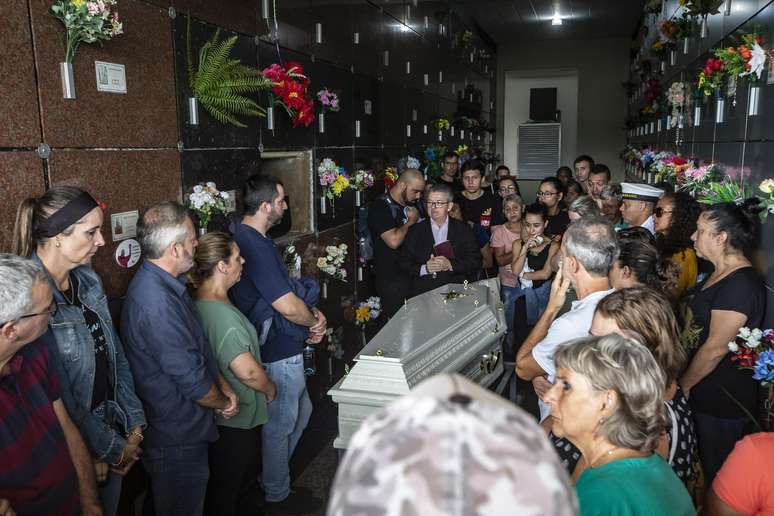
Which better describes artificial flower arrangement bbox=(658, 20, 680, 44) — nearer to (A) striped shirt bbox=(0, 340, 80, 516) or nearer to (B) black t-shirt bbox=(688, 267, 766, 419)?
(B) black t-shirt bbox=(688, 267, 766, 419)

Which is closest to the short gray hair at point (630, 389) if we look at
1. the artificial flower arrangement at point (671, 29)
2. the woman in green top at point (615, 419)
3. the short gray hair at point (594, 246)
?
the woman in green top at point (615, 419)

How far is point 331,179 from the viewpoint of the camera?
4520 mm

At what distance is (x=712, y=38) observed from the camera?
4.46 meters

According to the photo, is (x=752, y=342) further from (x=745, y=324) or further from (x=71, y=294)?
(x=71, y=294)

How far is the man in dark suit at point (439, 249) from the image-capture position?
4.66 m

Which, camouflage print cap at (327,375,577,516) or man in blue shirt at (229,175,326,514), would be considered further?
man in blue shirt at (229,175,326,514)

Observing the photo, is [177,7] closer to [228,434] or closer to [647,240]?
[228,434]

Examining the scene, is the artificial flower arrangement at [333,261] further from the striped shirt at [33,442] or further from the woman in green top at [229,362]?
the striped shirt at [33,442]

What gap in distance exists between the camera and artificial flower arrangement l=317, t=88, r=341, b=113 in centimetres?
438

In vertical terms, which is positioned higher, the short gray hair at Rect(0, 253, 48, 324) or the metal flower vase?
the metal flower vase

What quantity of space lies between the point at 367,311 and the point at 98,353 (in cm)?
337

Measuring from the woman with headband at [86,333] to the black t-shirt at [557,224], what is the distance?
379cm

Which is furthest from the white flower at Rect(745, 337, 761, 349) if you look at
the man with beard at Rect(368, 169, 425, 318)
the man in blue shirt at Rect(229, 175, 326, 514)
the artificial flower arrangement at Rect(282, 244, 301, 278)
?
the man with beard at Rect(368, 169, 425, 318)

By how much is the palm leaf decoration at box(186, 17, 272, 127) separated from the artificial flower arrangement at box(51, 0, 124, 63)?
667mm
